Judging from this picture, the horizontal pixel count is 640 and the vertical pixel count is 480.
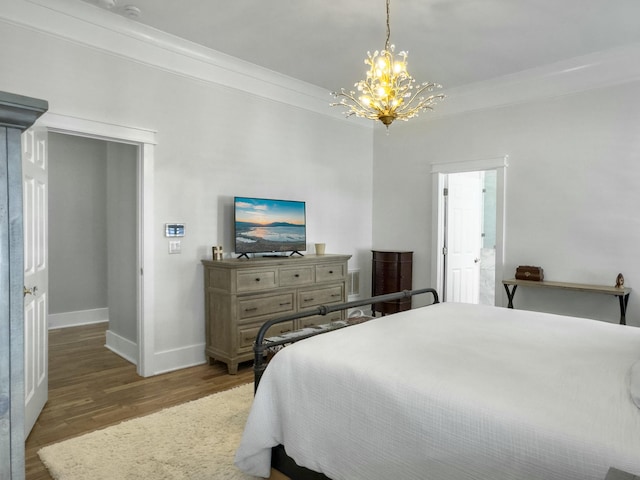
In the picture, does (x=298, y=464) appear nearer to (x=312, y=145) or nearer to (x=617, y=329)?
(x=617, y=329)

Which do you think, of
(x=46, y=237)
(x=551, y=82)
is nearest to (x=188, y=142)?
(x=46, y=237)

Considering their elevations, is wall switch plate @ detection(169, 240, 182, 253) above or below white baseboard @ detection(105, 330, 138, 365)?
above

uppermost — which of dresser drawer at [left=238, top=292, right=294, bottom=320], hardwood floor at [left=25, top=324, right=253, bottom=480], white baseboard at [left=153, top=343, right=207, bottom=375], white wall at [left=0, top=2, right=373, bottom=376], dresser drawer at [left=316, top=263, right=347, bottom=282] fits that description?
white wall at [left=0, top=2, right=373, bottom=376]

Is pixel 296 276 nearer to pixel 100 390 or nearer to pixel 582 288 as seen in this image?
pixel 100 390

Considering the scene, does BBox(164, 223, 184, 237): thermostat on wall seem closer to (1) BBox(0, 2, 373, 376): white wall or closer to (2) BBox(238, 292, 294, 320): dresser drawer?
(1) BBox(0, 2, 373, 376): white wall

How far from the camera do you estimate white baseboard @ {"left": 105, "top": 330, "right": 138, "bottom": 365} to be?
413cm

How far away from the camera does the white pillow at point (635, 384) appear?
1330 millimetres

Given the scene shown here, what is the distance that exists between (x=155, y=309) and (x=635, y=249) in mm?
4555

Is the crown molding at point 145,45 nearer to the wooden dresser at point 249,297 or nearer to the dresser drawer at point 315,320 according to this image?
the wooden dresser at point 249,297

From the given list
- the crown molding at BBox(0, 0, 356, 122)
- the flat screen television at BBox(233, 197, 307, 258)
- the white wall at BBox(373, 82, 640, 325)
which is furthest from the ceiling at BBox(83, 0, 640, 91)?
the flat screen television at BBox(233, 197, 307, 258)

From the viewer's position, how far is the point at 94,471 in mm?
2189

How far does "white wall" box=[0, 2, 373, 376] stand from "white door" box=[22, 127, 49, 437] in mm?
556

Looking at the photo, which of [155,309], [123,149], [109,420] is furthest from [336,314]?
[123,149]

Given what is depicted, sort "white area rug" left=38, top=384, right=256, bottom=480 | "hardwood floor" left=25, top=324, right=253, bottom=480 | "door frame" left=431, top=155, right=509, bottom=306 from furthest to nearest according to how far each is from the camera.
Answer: "door frame" left=431, top=155, right=509, bottom=306 < "hardwood floor" left=25, top=324, right=253, bottom=480 < "white area rug" left=38, top=384, right=256, bottom=480
